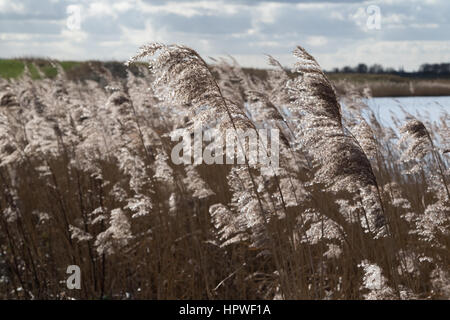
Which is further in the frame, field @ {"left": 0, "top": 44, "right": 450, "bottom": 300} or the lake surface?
the lake surface

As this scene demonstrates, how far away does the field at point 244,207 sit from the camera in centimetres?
276

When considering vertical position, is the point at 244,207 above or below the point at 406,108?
below

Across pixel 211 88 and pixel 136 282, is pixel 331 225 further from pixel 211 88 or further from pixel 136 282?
pixel 136 282

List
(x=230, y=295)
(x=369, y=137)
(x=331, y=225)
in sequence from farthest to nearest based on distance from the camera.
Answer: (x=230, y=295) → (x=331, y=225) → (x=369, y=137)

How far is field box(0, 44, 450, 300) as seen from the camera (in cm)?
276

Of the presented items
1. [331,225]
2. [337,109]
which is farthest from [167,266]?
[337,109]

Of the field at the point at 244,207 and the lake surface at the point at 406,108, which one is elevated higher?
the lake surface at the point at 406,108

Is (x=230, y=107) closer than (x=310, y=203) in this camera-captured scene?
Yes

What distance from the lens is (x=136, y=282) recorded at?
5.11 m

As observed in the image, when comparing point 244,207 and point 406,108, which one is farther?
point 406,108

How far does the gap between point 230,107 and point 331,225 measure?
3.84 ft

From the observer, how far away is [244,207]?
3209mm

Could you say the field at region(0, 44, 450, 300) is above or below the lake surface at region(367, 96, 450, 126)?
below
